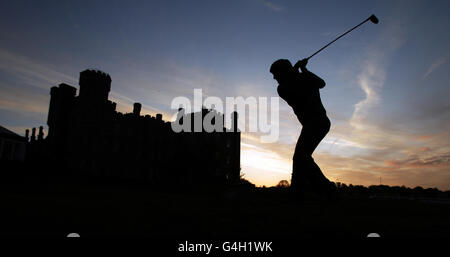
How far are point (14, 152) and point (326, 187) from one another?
3451 cm

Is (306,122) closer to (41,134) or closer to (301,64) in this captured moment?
(301,64)

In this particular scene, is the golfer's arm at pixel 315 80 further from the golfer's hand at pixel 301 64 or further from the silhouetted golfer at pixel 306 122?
the golfer's hand at pixel 301 64

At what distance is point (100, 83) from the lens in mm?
41344

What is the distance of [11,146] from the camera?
94.2 feet

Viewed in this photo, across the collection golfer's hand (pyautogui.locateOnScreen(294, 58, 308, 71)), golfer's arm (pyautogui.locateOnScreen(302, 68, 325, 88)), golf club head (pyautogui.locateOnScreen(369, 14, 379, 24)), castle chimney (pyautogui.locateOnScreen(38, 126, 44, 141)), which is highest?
castle chimney (pyautogui.locateOnScreen(38, 126, 44, 141))

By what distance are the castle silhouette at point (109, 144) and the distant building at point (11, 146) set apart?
4.39 m

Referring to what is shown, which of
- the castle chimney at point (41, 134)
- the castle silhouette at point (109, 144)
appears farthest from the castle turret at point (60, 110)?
the castle chimney at point (41, 134)

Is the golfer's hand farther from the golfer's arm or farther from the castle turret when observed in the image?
the castle turret

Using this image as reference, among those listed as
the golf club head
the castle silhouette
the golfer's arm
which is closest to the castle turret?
the castle silhouette

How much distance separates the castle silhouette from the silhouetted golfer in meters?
30.1

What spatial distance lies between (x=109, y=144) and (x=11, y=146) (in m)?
12.7

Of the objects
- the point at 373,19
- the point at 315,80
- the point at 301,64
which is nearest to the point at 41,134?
the point at 301,64

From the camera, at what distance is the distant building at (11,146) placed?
27.9m

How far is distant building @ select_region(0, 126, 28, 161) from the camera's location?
27.9 meters
